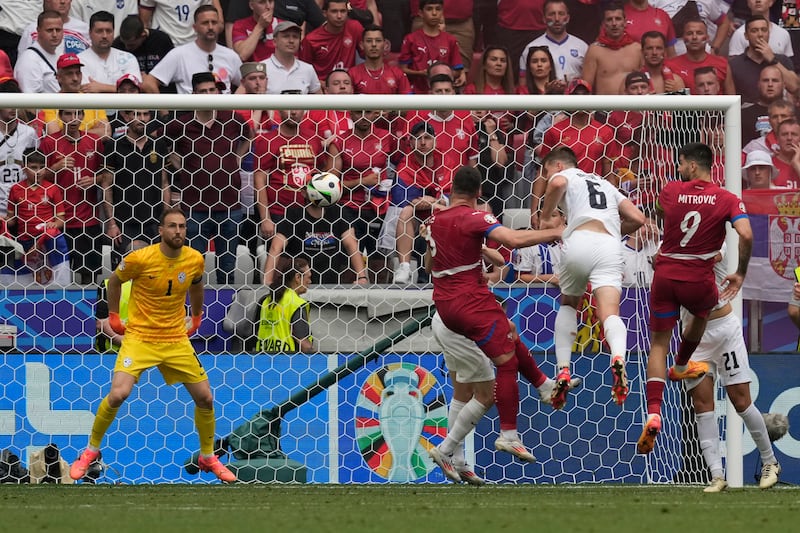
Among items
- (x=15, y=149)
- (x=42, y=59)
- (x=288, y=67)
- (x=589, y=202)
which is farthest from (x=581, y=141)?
(x=42, y=59)

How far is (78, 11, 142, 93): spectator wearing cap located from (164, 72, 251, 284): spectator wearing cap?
98.9 inches

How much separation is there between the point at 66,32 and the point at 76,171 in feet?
10.2

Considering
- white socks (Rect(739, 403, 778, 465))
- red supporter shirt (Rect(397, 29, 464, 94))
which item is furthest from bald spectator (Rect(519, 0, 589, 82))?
white socks (Rect(739, 403, 778, 465))

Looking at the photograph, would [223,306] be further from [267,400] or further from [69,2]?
[69,2]

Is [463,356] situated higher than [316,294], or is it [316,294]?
[316,294]

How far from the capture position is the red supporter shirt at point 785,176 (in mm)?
13023

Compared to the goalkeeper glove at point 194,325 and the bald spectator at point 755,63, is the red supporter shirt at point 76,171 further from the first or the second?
the bald spectator at point 755,63

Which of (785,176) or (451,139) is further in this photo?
(785,176)

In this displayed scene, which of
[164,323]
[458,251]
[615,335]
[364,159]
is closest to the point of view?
[615,335]

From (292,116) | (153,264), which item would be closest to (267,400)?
(153,264)

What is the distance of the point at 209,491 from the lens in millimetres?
8758

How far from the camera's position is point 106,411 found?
9375mm

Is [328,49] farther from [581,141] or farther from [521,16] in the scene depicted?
[581,141]

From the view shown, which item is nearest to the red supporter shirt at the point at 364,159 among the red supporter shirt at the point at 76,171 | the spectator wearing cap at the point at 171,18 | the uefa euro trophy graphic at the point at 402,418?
the uefa euro trophy graphic at the point at 402,418
